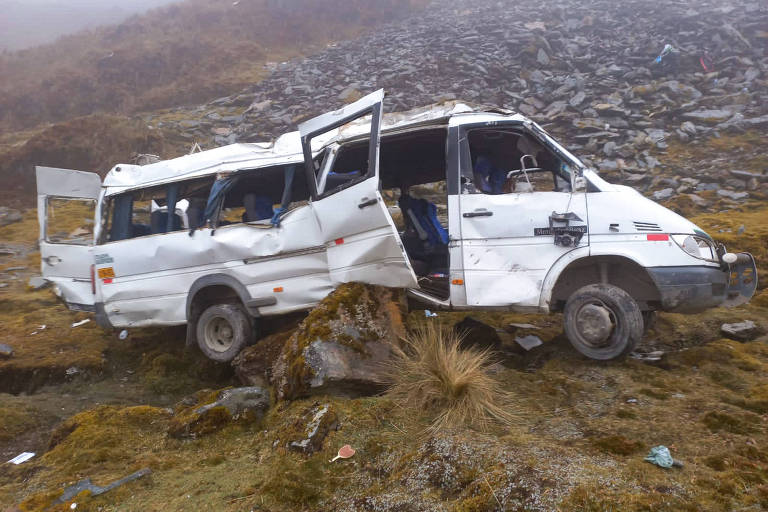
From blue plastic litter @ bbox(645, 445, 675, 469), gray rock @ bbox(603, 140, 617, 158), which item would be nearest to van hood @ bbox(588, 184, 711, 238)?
blue plastic litter @ bbox(645, 445, 675, 469)

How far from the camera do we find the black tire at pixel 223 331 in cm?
538

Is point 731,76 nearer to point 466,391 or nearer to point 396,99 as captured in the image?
point 396,99

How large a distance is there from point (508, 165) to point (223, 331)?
394 centimetres

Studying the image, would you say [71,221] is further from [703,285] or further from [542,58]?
[542,58]

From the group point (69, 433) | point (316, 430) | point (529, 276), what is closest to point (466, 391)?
point (316, 430)

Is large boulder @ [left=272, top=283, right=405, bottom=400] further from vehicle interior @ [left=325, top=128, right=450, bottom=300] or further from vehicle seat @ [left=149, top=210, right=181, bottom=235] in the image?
vehicle seat @ [left=149, top=210, right=181, bottom=235]

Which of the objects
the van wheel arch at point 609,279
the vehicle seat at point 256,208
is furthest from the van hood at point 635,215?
the vehicle seat at point 256,208

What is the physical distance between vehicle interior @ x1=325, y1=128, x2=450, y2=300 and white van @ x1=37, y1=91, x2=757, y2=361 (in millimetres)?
29

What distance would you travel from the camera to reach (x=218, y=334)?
569cm

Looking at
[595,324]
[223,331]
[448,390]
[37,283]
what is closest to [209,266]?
[223,331]

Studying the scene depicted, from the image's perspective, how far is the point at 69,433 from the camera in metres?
3.91

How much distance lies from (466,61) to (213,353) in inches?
687

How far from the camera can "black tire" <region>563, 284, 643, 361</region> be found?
4082 mm

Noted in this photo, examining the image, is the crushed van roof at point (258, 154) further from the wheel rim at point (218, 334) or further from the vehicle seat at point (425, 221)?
the wheel rim at point (218, 334)
